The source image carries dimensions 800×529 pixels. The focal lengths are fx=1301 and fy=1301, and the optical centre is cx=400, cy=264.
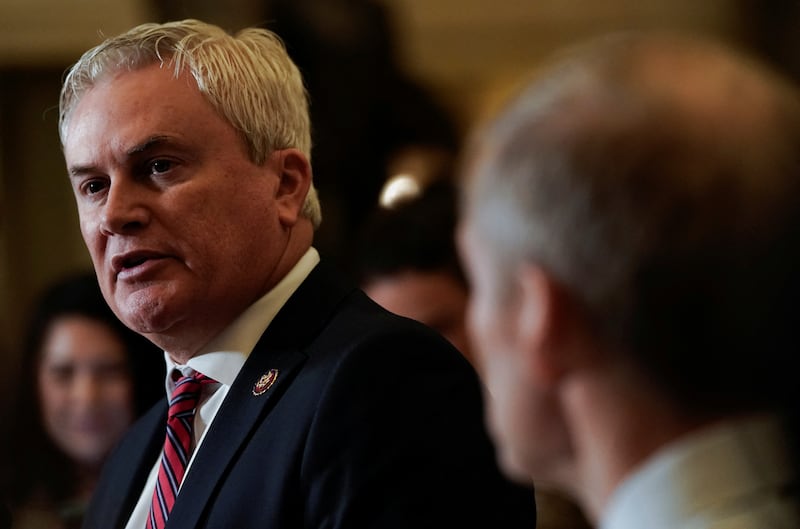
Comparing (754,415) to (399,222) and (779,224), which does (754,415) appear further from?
(399,222)

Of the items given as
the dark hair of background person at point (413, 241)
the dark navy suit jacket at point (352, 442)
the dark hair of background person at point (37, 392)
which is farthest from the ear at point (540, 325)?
the dark hair of background person at point (37, 392)

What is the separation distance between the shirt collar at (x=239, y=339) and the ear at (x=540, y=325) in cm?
110

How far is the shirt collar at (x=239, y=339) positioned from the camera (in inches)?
95.4

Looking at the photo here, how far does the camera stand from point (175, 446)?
241cm

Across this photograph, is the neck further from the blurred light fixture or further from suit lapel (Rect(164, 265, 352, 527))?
the blurred light fixture

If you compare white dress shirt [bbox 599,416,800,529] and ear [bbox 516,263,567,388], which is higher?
ear [bbox 516,263,567,388]

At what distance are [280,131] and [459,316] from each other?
158cm

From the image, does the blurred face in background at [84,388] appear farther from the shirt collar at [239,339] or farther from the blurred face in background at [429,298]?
the shirt collar at [239,339]

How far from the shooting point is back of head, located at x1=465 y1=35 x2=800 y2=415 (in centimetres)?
130

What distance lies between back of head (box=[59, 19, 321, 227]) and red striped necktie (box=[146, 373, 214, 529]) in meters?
0.44

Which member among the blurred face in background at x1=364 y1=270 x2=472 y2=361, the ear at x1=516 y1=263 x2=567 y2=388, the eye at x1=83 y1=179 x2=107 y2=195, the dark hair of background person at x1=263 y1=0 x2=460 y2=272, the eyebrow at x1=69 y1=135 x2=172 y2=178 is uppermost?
the dark hair of background person at x1=263 y1=0 x2=460 y2=272

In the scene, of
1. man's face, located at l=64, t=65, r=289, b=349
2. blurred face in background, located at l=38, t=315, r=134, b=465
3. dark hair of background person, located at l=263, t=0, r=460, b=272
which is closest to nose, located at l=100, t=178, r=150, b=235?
man's face, located at l=64, t=65, r=289, b=349

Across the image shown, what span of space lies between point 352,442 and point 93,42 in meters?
6.33

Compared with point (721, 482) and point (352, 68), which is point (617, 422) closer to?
point (721, 482)
